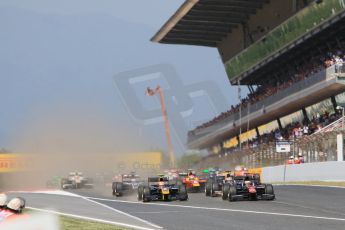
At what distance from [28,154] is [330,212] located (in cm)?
6461

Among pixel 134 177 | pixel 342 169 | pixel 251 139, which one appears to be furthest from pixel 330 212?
pixel 251 139

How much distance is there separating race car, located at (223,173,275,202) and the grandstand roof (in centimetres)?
4218

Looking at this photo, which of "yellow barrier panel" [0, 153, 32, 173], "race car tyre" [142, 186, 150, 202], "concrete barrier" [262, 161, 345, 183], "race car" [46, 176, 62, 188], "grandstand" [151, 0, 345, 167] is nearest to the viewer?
"race car tyre" [142, 186, 150, 202]

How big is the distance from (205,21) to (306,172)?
129ft

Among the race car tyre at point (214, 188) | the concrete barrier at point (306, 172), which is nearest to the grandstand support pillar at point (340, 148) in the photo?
the concrete barrier at point (306, 172)

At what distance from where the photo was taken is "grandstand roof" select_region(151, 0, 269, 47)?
225ft

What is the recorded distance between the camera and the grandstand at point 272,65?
1882 inches

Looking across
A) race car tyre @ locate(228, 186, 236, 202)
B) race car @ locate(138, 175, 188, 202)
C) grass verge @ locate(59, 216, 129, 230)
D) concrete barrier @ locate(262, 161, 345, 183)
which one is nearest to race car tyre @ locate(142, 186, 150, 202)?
race car @ locate(138, 175, 188, 202)

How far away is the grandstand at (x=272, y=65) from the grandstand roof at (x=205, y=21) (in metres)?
0.08

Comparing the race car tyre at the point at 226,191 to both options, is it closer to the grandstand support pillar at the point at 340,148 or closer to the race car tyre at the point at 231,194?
the race car tyre at the point at 231,194

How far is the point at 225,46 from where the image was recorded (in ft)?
271

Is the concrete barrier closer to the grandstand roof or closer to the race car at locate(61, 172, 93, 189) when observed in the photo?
the race car at locate(61, 172, 93, 189)

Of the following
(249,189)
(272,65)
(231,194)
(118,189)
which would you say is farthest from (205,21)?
(231,194)

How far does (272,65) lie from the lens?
6506 cm
